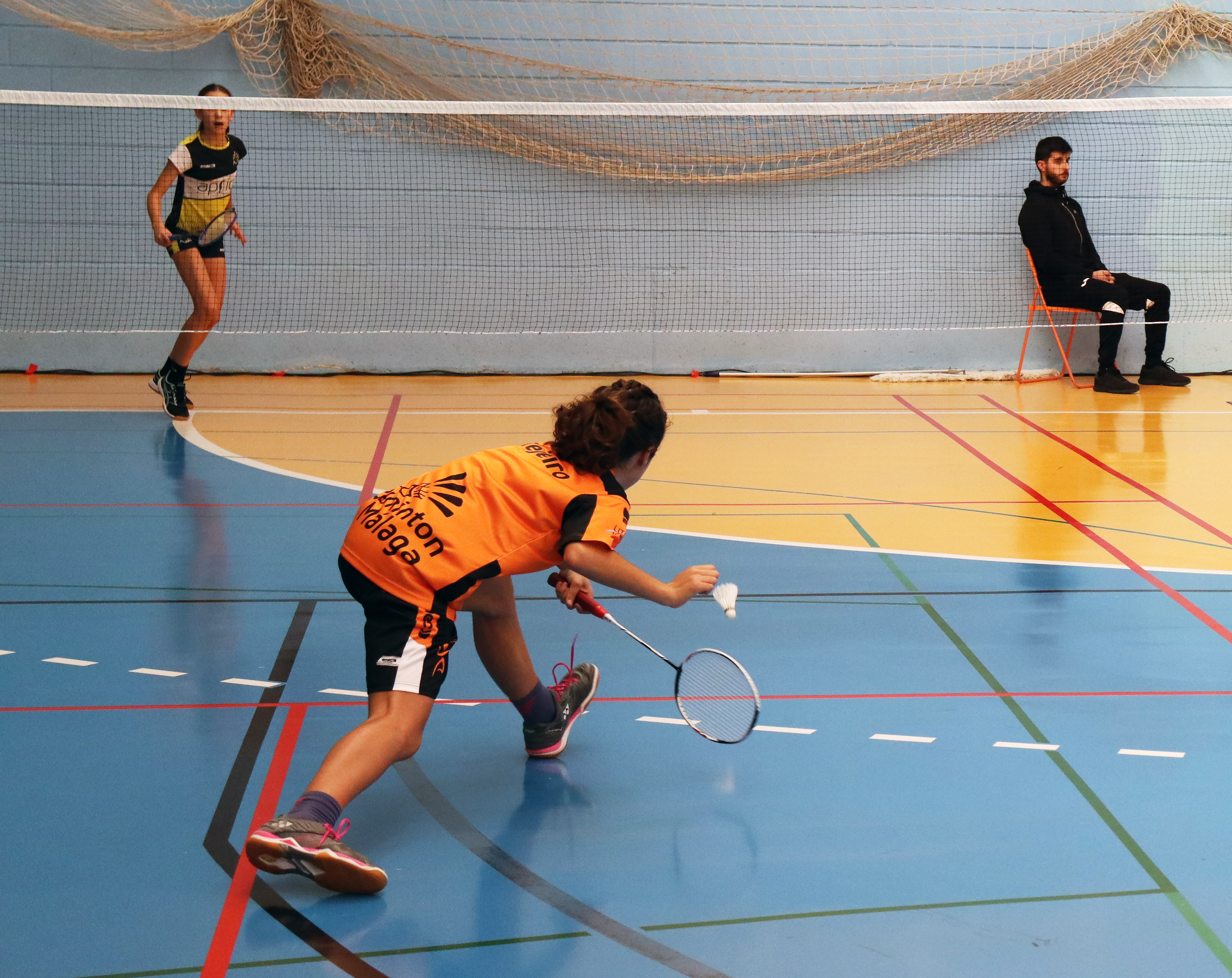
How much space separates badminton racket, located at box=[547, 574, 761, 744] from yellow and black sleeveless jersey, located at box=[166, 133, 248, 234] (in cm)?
534

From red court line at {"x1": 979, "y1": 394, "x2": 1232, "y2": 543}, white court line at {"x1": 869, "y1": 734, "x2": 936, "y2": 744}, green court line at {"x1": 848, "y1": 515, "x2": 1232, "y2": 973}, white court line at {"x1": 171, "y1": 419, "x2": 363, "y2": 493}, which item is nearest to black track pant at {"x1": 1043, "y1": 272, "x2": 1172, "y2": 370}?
red court line at {"x1": 979, "y1": 394, "x2": 1232, "y2": 543}

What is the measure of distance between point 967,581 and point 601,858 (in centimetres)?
230

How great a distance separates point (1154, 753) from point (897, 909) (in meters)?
1.03

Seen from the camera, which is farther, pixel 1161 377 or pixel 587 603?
pixel 1161 377

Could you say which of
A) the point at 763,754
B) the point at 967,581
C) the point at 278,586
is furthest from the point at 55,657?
the point at 967,581

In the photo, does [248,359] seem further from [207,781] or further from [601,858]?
[601,858]

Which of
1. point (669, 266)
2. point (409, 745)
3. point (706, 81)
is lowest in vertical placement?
point (409, 745)

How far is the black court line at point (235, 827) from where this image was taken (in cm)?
215

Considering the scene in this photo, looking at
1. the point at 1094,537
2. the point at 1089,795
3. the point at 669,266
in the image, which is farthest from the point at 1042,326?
the point at 1089,795

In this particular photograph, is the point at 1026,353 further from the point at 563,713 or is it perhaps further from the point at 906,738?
the point at 563,713

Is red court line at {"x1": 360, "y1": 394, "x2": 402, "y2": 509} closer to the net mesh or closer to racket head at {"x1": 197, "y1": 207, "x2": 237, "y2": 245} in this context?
the net mesh

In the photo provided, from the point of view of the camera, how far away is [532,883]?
7.88 feet

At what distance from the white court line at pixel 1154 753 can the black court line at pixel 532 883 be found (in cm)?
138

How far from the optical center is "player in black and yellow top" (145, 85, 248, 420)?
7.20 m
